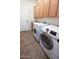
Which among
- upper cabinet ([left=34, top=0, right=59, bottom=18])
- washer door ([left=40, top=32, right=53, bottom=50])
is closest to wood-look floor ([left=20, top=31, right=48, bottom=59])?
washer door ([left=40, top=32, right=53, bottom=50])

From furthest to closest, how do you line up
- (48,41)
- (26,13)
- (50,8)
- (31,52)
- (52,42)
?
(26,13) → (31,52) → (50,8) → (48,41) → (52,42)

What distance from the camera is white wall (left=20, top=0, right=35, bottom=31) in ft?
25.0

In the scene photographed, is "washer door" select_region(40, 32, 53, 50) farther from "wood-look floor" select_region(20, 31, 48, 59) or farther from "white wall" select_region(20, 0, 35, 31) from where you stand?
"white wall" select_region(20, 0, 35, 31)

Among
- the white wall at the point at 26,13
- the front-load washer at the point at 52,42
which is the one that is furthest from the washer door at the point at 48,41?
the white wall at the point at 26,13

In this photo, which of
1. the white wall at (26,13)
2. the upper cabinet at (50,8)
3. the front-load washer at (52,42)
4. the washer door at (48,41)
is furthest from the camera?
the white wall at (26,13)

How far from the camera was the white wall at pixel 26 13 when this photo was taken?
7.61 meters

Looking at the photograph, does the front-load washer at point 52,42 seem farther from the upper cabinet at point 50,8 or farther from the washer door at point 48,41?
the upper cabinet at point 50,8

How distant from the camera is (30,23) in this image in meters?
7.84

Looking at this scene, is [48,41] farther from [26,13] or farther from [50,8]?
[26,13]

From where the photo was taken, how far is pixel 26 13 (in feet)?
25.4

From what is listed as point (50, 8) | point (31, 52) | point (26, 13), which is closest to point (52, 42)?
point (50, 8)
